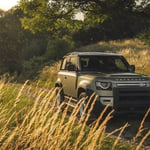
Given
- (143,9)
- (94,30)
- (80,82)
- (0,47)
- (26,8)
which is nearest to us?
(80,82)

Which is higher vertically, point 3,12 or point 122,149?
point 3,12

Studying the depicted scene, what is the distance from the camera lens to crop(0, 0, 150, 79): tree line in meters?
18.1

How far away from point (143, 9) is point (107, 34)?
3405cm

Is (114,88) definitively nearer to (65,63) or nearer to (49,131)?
(65,63)

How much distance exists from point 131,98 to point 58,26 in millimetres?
10817

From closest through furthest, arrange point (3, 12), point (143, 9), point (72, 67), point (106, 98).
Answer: point (106, 98)
point (72, 67)
point (143, 9)
point (3, 12)

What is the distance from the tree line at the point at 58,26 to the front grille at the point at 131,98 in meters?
7.38

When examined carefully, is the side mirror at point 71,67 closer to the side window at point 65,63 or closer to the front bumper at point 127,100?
the side window at point 65,63

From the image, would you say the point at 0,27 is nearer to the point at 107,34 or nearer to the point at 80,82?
the point at 107,34

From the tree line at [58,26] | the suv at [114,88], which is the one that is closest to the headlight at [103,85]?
the suv at [114,88]

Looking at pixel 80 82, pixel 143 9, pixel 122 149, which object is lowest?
pixel 122 149

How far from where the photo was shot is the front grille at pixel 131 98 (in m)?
9.30

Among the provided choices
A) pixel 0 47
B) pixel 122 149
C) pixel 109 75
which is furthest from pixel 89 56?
pixel 0 47

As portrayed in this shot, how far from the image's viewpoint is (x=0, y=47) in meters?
36.7
